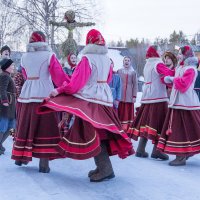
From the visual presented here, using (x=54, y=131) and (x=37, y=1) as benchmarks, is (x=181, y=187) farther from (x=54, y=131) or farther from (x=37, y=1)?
(x=37, y=1)

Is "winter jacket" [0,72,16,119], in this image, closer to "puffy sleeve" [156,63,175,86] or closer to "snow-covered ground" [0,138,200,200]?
"snow-covered ground" [0,138,200,200]

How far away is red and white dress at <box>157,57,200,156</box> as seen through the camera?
6156 millimetres

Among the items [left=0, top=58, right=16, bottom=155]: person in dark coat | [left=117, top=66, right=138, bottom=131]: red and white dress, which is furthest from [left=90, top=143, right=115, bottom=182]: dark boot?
[left=117, top=66, right=138, bottom=131]: red and white dress

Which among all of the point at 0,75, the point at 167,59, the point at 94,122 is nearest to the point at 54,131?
the point at 94,122

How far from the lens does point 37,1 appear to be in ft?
78.5

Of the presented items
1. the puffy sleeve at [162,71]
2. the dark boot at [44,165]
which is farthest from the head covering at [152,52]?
the dark boot at [44,165]

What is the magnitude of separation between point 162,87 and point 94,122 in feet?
7.82

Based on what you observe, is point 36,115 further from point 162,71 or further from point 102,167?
point 162,71

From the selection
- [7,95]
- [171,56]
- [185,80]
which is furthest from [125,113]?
[185,80]

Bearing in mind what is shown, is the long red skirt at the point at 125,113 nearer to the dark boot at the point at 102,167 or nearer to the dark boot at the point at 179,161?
the dark boot at the point at 179,161

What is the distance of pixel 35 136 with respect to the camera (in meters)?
5.28

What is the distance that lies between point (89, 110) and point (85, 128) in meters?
0.20

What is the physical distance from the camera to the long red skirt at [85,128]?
471cm

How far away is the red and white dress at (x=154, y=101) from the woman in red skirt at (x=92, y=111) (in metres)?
1.72
